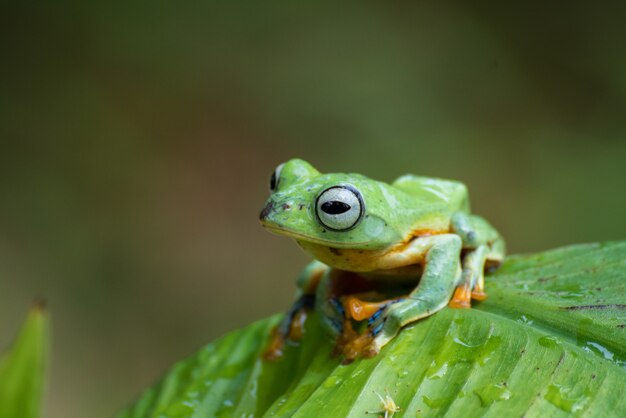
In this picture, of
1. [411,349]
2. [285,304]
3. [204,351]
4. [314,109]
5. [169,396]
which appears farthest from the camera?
[314,109]

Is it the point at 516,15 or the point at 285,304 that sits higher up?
the point at 516,15

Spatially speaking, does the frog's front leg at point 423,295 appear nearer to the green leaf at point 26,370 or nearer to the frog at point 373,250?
the frog at point 373,250

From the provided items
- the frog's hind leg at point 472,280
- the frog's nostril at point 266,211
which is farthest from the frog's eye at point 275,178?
the frog's hind leg at point 472,280

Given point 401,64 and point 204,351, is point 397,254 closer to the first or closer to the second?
point 204,351

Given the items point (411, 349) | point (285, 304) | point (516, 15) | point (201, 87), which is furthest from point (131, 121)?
point (411, 349)

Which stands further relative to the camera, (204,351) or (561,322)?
(204,351)

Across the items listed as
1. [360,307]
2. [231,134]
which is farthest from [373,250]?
[231,134]

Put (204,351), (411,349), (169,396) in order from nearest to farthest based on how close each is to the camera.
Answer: (411,349) → (169,396) → (204,351)

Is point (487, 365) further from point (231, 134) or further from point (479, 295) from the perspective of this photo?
point (231, 134)
